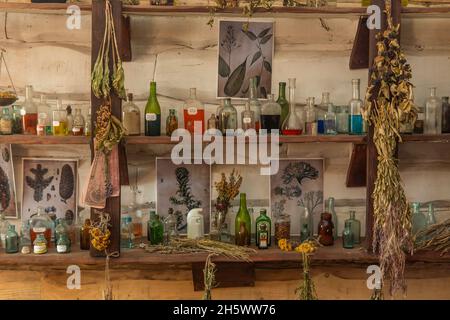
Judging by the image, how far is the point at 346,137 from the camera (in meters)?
2.29

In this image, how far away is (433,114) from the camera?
245cm

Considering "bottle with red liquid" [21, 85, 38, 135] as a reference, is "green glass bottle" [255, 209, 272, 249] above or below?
below

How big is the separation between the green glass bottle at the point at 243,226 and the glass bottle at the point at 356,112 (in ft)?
1.76

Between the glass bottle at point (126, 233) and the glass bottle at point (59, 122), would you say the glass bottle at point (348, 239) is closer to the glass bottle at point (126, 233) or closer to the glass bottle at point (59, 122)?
the glass bottle at point (126, 233)

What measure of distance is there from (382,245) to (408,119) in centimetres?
49

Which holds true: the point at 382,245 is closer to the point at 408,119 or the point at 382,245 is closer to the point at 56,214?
the point at 408,119

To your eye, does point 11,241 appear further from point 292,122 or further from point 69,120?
point 292,122

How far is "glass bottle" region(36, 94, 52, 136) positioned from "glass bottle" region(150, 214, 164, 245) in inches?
22.4

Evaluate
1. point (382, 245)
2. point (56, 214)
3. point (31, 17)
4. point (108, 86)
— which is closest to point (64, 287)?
point (56, 214)

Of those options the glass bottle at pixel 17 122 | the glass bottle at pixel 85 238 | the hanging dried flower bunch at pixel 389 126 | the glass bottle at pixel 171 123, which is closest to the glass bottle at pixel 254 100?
the glass bottle at pixel 171 123

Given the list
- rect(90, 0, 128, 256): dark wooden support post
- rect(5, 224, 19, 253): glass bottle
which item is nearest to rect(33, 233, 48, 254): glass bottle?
rect(5, 224, 19, 253): glass bottle

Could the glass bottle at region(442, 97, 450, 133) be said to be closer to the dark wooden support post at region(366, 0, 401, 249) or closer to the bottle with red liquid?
the dark wooden support post at region(366, 0, 401, 249)

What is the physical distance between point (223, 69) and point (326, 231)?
82cm

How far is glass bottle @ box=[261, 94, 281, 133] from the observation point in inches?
94.0
